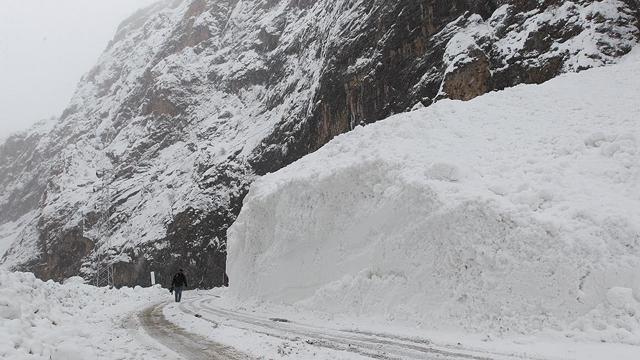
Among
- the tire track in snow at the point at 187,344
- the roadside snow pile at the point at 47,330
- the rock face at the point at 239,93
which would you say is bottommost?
the tire track in snow at the point at 187,344

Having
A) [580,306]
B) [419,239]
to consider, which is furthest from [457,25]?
[580,306]

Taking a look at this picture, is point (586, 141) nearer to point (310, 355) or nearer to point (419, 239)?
point (419, 239)

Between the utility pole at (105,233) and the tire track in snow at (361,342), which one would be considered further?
the utility pole at (105,233)

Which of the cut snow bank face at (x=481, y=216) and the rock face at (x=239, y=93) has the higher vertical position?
the rock face at (x=239, y=93)

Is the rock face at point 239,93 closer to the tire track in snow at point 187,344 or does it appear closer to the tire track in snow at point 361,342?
the tire track in snow at point 361,342

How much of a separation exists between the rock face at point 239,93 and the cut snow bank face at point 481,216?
464 inches

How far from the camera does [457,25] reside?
35.2m

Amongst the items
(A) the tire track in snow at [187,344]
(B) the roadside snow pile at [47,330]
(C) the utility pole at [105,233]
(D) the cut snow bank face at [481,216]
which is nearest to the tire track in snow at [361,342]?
(A) the tire track in snow at [187,344]

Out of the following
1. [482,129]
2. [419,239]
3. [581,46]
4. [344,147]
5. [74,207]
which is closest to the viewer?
[419,239]

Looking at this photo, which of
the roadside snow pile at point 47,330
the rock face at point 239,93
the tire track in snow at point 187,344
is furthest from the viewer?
the rock face at point 239,93

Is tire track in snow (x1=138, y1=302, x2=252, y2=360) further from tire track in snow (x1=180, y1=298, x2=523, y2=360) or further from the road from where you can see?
tire track in snow (x1=180, y1=298, x2=523, y2=360)

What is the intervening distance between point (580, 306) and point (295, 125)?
151 ft

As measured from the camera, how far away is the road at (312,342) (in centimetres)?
883

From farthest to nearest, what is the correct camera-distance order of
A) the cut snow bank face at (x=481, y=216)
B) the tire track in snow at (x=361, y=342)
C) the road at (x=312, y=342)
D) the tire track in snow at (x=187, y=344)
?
the cut snow bank face at (x=481, y=216), the tire track in snow at (x=187, y=344), the road at (x=312, y=342), the tire track in snow at (x=361, y=342)
